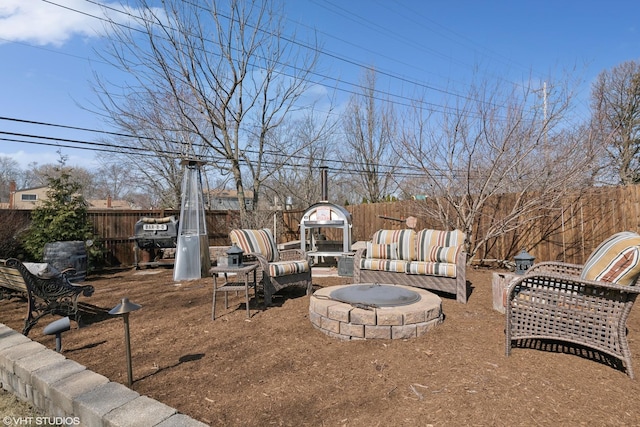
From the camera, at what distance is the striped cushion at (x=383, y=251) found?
5.36 metres

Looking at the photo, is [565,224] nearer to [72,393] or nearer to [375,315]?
[375,315]

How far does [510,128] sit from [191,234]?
636cm

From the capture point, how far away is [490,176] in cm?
654

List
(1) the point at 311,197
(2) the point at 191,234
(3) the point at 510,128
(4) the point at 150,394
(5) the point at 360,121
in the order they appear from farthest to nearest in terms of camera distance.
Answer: (1) the point at 311,197 < (5) the point at 360,121 < (2) the point at 191,234 < (3) the point at 510,128 < (4) the point at 150,394

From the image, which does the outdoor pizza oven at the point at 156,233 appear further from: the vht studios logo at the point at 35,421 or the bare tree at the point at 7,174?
the bare tree at the point at 7,174

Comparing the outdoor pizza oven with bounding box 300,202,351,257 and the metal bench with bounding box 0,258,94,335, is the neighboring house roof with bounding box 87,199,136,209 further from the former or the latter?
the metal bench with bounding box 0,258,94,335

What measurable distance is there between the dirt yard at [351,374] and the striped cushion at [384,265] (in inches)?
45.0

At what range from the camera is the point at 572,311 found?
8.35 ft

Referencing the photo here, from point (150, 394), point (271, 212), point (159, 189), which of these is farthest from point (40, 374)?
point (159, 189)

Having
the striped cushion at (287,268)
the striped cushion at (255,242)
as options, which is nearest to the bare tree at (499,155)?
the striped cushion at (255,242)

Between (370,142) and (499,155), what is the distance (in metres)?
9.31

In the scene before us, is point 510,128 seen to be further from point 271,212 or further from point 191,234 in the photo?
point 271,212

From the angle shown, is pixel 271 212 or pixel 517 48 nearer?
pixel 517 48

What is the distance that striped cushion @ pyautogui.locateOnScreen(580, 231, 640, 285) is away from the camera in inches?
92.7
